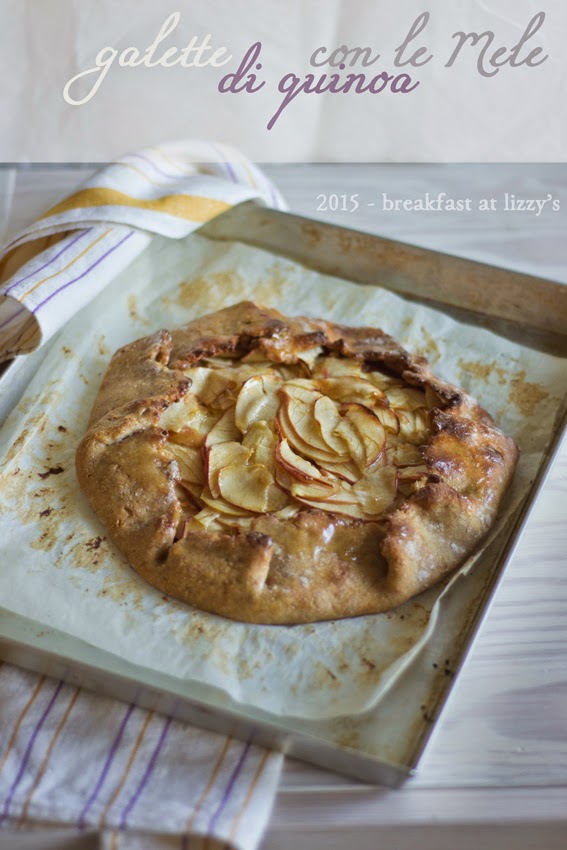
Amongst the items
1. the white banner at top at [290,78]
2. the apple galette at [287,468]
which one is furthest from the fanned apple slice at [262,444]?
the white banner at top at [290,78]

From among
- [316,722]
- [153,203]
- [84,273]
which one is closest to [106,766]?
[316,722]

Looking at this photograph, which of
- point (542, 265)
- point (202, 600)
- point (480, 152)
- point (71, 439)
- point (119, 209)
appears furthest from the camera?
point (480, 152)

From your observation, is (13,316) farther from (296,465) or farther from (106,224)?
(296,465)

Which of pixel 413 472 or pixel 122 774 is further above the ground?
pixel 413 472

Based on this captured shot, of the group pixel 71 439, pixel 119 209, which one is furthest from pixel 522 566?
pixel 119 209

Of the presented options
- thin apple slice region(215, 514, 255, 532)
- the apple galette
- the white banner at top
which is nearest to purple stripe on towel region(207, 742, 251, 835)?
the apple galette

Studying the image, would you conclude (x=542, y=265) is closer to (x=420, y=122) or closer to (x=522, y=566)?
(x=420, y=122)

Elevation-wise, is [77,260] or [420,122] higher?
[420,122]
